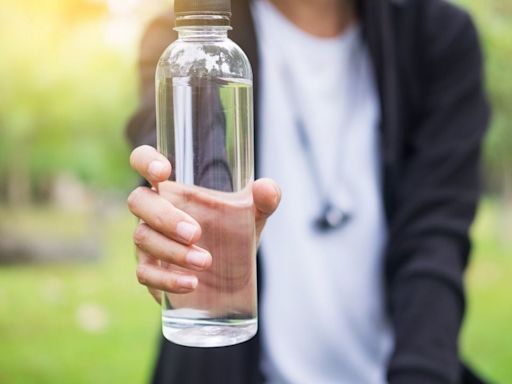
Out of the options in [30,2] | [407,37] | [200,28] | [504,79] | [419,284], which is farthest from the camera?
[504,79]

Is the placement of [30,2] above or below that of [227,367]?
above

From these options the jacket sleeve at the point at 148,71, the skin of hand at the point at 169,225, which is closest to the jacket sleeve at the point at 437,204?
the jacket sleeve at the point at 148,71

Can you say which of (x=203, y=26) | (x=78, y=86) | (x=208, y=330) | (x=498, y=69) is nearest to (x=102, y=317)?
(x=78, y=86)

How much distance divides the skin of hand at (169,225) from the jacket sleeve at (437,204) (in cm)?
52

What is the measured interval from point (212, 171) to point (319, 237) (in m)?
0.60

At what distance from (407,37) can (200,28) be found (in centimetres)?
71

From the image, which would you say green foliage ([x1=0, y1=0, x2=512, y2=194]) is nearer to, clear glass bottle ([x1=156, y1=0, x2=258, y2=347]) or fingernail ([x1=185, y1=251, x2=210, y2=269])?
clear glass bottle ([x1=156, y1=0, x2=258, y2=347])

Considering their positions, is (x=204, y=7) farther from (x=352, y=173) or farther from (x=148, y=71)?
(x=352, y=173)

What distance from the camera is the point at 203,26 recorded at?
82cm

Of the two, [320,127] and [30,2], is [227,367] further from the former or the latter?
[30,2]

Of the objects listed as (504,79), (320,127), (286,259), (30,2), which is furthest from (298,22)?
(504,79)

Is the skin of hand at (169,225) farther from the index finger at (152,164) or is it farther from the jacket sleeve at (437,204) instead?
the jacket sleeve at (437,204)

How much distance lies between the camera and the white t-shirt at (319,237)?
4.74 feet

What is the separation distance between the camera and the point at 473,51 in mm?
1501
